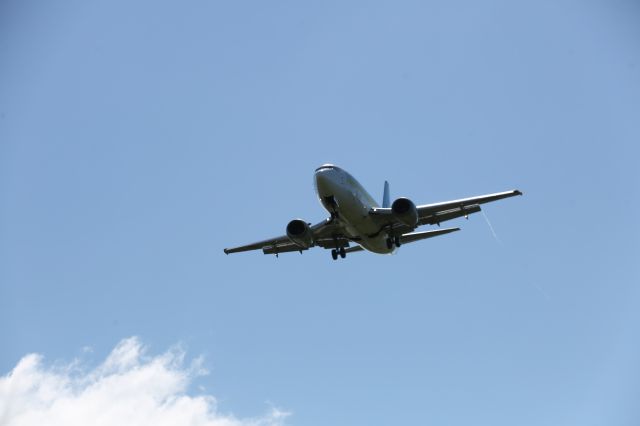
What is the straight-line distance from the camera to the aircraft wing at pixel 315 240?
38.2 m

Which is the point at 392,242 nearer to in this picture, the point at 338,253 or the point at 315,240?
the point at 338,253

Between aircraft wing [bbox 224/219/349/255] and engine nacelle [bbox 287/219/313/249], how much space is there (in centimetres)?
98

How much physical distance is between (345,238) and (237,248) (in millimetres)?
6201

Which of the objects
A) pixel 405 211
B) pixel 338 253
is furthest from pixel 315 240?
pixel 405 211

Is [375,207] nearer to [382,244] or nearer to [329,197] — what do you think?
[382,244]

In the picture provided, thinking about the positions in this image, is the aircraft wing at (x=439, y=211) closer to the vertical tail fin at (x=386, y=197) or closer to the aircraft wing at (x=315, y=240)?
the aircraft wing at (x=315, y=240)

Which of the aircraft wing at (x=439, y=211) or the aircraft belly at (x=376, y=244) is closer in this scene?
the aircraft wing at (x=439, y=211)

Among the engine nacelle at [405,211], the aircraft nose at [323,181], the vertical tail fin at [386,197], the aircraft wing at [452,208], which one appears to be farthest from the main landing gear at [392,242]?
the vertical tail fin at [386,197]

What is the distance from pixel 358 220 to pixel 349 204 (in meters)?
1.26

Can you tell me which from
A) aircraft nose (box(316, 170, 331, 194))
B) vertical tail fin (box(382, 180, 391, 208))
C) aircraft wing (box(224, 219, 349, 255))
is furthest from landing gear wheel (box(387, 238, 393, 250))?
vertical tail fin (box(382, 180, 391, 208))

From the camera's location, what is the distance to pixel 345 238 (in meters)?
39.9

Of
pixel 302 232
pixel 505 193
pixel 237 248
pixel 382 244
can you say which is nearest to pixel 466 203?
pixel 505 193

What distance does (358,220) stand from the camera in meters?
36.1

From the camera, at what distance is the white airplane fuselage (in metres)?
34.5
